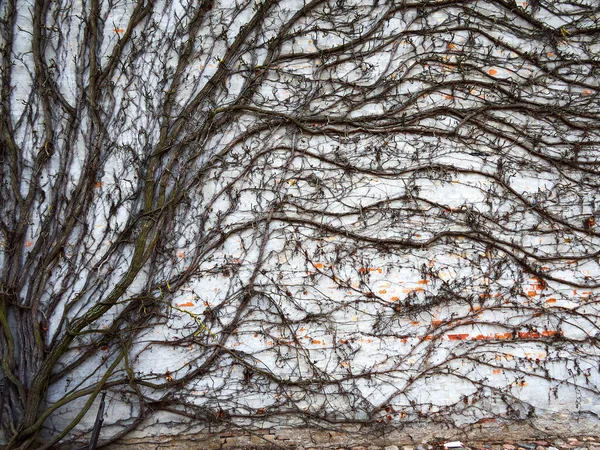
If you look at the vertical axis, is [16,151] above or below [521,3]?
below

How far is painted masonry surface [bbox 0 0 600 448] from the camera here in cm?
311

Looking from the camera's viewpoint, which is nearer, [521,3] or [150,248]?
[150,248]

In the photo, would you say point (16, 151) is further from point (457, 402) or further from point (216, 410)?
point (457, 402)

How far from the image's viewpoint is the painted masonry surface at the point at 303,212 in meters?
3.11

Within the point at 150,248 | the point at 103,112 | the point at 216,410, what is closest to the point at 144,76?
the point at 103,112

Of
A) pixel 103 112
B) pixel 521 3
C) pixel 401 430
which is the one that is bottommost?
pixel 401 430

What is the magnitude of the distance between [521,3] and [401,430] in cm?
323

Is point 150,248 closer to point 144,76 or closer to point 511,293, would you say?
point 144,76

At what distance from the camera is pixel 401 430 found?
10.2ft

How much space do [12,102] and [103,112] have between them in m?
0.61

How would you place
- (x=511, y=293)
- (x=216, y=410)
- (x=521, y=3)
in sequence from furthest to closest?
(x=521, y=3)
(x=511, y=293)
(x=216, y=410)

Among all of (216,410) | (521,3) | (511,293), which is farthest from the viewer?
(521,3)

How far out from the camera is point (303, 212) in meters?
3.30

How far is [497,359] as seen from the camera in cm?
321
